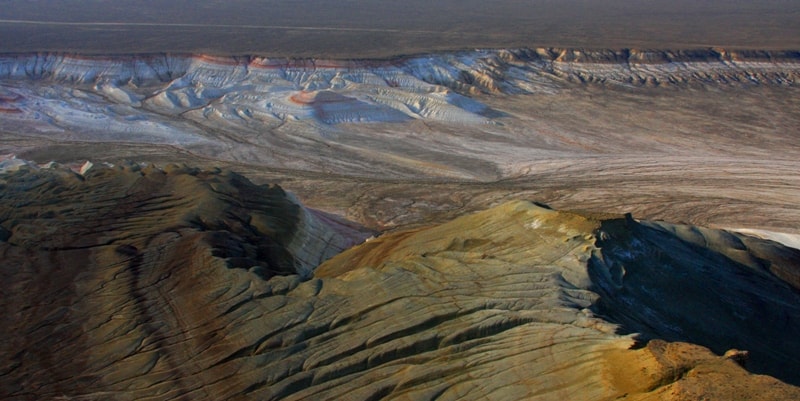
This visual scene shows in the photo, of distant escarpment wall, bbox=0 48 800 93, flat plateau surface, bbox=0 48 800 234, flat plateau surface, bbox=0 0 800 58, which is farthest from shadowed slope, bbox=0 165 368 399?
flat plateau surface, bbox=0 0 800 58

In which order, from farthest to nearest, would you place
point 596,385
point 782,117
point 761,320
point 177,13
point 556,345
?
point 177,13 < point 782,117 < point 761,320 < point 556,345 < point 596,385

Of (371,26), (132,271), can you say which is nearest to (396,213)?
(132,271)

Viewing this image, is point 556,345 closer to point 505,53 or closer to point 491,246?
point 491,246

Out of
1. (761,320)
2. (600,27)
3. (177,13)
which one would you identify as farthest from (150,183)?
(177,13)

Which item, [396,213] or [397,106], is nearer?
[396,213]

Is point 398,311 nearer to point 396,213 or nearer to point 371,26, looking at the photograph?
point 396,213

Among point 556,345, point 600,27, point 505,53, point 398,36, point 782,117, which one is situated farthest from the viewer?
point 600,27

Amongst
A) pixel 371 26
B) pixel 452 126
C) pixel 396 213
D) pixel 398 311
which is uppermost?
pixel 371 26
